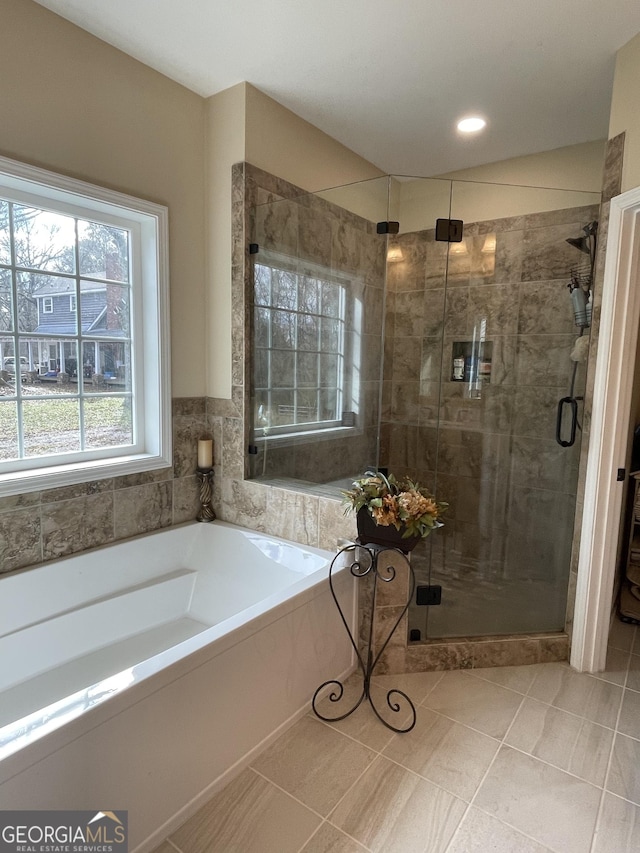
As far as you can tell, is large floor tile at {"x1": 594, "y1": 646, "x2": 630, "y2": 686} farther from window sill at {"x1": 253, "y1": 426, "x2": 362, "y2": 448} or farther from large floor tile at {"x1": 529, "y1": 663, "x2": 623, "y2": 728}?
window sill at {"x1": 253, "y1": 426, "x2": 362, "y2": 448}

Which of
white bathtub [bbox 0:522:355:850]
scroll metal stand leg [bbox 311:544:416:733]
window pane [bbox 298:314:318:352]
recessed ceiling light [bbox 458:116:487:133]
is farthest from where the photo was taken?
window pane [bbox 298:314:318:352]

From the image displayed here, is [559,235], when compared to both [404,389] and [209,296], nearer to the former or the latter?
[404,389]

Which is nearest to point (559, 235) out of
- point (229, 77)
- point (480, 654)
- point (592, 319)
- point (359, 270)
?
point (592, 319)

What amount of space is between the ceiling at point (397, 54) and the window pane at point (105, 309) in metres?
1.06

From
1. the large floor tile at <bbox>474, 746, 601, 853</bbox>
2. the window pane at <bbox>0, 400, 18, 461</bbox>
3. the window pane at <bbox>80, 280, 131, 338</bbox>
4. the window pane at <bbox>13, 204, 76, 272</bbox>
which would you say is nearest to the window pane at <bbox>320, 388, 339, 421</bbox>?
the window pane at <bbox>80, 280, 131, 338</bbox>

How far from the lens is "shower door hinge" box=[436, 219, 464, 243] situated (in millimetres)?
2707

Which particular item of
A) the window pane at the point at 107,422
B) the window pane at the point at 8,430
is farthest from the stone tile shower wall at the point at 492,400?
the window pane at the point at 8,430

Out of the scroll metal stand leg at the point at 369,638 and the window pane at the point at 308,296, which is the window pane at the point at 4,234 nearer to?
the window pane at the point at 308,296

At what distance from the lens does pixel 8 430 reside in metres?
2.05

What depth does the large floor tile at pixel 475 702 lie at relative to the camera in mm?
1930

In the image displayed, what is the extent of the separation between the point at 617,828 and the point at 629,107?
266cm

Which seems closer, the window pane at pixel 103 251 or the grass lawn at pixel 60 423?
the grass lawn at pixel 60 423

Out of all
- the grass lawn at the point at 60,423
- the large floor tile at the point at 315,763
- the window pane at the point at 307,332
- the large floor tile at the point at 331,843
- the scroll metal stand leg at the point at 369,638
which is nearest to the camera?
the large floor tile at the point at 331,843

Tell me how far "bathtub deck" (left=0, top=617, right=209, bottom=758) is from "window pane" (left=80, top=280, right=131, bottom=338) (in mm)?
1460
